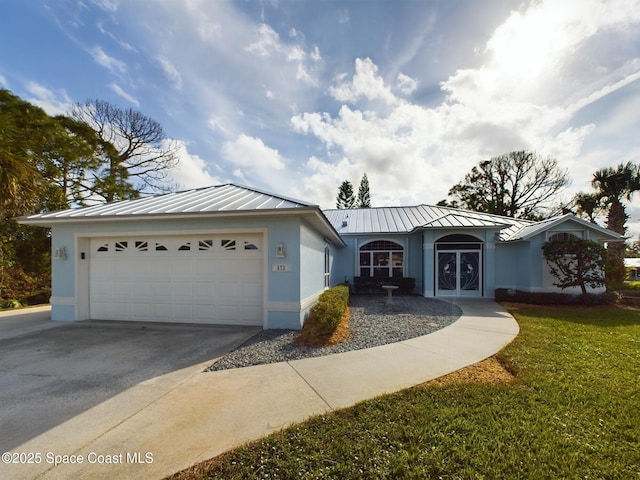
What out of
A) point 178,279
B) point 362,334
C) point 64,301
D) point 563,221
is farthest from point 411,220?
point 64,301

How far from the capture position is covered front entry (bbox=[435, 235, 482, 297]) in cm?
1336

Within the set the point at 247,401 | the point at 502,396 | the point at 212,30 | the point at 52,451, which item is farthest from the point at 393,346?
the point at 212,30

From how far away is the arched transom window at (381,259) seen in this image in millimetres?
16125

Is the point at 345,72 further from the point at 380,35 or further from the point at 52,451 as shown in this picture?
the point at 52,451

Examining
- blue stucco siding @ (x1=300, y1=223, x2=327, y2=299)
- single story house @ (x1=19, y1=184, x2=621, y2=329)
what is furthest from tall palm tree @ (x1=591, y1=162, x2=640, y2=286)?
single story house @ (x1=19, y1=184, x2=621, y2=329)

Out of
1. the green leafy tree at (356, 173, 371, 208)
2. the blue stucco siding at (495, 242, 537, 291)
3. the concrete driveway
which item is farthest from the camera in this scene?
the green leafy tree at (356, 173, 371, 208)

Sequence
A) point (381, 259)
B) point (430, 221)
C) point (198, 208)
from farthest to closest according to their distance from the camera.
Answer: point (381, 259) → point (430, 221) → point (198, 208)

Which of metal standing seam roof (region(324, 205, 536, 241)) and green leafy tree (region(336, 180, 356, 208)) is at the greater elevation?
green leafy tree (region(336, 180, 356, 208))

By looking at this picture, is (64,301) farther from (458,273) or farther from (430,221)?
(430,221)

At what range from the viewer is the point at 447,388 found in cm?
384

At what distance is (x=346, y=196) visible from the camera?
145 feet

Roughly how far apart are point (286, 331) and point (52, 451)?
15.1 feet

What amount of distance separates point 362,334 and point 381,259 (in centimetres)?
1003

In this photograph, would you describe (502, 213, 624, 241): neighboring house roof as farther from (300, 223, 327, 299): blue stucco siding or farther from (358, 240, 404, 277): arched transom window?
(300, 223, 327, 299): blue stucco siding
